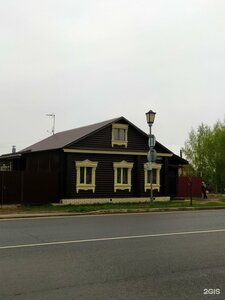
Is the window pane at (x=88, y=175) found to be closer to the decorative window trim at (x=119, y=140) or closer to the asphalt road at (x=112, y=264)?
the decorative window trim at (x=119, y=140)

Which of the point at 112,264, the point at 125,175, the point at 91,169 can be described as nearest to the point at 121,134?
the point at 125,175

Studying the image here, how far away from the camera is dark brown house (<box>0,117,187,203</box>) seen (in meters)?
26.0

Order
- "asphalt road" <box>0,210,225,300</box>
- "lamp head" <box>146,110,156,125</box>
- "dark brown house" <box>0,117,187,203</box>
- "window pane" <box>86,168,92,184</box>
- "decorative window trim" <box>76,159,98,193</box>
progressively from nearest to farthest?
"asphalt road" <box>0,210,225,300</box>
"lamp head" <box>146,110,156,125</box>
"dark brown house" <box>0,117,187,203</box>
"decorative window trim" <box>76,159,98,193</box>
"window pane" <box>86,168,92,184</box>

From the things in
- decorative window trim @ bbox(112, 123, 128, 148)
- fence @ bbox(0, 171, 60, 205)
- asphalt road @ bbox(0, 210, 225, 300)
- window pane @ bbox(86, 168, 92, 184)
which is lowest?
asphalt road @ bbox(0, 210, 225, 300)

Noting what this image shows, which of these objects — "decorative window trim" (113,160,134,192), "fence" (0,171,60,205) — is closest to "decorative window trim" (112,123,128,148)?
"decorative window trim" (113,160,134,192)

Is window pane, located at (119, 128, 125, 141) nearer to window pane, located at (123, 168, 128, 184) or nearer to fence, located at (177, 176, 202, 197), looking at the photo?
window pane, located at (123, 168, 128, 184)

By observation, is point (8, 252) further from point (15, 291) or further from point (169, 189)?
point (169, 189)

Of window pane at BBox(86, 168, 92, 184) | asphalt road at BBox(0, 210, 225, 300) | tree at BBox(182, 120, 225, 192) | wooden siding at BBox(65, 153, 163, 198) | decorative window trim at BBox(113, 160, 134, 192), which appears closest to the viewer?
asphalt road at BBox(0, 210, 225, 300)

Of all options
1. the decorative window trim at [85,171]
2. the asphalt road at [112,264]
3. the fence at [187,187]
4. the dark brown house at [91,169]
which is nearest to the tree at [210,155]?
the fence at [187,187]

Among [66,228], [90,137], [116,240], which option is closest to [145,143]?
[90,137]

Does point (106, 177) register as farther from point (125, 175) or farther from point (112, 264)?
point (112, 264)

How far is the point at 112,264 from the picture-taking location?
8.01 metres

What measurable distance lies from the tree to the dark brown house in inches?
717

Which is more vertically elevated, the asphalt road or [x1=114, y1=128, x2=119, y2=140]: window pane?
[x1=114, y1=128, x2=119, y2=140]: window pane
